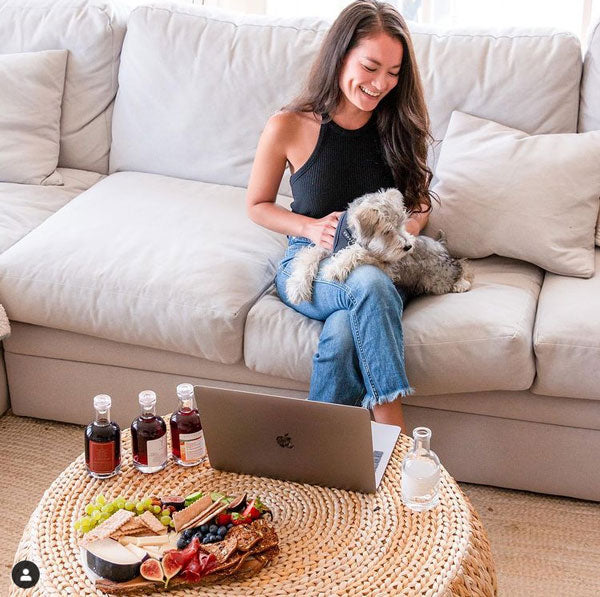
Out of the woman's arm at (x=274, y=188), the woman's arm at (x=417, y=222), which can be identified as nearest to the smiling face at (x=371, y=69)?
the woman's arm at (x=274, y=188)

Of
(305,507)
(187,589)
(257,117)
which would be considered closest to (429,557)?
(305,507)

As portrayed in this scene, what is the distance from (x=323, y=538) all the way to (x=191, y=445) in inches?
13.0

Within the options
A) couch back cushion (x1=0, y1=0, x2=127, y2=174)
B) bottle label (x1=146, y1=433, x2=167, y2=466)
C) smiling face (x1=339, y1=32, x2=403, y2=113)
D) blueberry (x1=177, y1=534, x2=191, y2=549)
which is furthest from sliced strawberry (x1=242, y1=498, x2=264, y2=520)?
couch back cushion (x1=0, y1=0, x2=127, y2=174)

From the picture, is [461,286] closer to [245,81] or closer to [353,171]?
[353,171]

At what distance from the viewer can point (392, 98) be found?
2328 millimetres

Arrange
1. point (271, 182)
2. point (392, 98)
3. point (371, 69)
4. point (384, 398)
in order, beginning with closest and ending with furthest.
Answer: point (384, 398) → point (371, 69) → point (392, 98) → point (271, 182)

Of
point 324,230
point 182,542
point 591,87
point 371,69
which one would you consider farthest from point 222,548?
point 591,87

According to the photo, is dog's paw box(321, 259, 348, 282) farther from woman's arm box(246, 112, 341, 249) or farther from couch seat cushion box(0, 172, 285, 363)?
couch seat cushion box(0, 172, 285, 363)

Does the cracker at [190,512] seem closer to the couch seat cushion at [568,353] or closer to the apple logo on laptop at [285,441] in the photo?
the apple logo on laptop at [285,441]

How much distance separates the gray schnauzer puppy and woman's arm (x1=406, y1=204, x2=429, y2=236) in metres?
0.03

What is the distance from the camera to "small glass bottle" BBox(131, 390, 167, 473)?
5.58 ft

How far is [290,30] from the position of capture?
2.77 m

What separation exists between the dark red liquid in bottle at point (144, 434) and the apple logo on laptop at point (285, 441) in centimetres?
23

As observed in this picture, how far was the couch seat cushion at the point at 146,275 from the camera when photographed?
2281 mm
